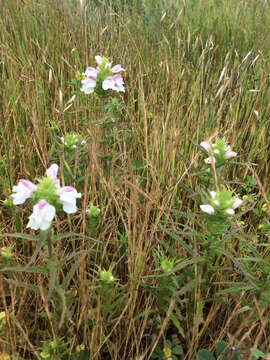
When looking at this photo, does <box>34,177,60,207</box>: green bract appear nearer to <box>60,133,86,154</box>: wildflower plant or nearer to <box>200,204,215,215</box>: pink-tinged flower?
<box>200,204,215,215</box>: pink-tinged flower

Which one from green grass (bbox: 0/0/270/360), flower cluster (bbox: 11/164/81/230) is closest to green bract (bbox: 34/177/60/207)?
flower cluster (bbox: 11/164/81/230)

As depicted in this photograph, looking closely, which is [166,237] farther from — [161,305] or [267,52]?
[267,52]

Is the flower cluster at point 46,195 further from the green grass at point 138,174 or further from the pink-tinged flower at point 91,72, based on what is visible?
the pink-tinged flower at point 91,72

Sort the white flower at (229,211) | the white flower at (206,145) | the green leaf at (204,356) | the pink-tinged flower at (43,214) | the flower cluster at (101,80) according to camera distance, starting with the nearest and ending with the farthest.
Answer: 1. the pink-tinged flower at (43,214)
2. the white flower at (229,211)
3. the green leaf at (204,356)
4. the white flower at (206,145)
5. the flower cluster at (101,80)

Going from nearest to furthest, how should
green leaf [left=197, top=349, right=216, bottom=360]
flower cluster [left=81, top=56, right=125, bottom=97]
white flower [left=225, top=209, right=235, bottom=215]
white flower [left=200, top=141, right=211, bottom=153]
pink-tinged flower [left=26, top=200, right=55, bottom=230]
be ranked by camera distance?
pink-tinged flower [left=26, top=200, right=55, bottom=230]
white flower [left=225, top=209, right=235, bottom=215]
green leaf [left=197, top=349, right=216, bottom=360]
white flower [left=200, top=141, right=211, bottom=153]
flower cluster [left=81, top=56, right=125, bottom=97]

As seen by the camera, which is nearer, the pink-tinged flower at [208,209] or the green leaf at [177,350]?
the pink-tinged flower at [208,209]

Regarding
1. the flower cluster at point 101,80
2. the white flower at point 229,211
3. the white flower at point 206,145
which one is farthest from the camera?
the flower cluster at point 101,80

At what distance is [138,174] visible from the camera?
191 centimetres

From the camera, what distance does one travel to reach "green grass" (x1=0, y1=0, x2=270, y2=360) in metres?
1.24

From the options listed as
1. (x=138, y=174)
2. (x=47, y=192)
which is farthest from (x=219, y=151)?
(x=47, y=192)

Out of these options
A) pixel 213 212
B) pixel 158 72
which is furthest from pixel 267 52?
pixel 213 212

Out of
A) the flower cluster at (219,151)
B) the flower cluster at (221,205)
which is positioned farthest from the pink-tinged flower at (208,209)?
the flower cluster at (219,151)

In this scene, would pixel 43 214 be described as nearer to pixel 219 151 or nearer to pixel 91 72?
pixel 219 151

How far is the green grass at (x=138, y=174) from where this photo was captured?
1.24 m
